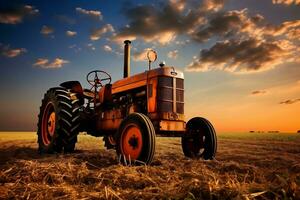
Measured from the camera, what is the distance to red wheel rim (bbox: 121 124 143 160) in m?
5.87

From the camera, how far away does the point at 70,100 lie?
Answer: 346 inches

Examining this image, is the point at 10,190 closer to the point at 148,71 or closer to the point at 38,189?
the point at 38,189

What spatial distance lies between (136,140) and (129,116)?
0.52 metres

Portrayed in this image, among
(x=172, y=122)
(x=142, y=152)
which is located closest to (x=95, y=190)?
(x=142, y=152)

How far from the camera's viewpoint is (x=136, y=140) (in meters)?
5.97

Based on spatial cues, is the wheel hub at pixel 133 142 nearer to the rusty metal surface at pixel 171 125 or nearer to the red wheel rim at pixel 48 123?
the rusty metal surface at pixel 171 125

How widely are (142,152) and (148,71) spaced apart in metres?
2.22

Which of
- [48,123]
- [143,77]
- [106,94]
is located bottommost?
[48,123]

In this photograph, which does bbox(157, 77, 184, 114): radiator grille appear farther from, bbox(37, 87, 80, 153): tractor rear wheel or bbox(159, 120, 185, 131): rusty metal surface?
bbox(37, 87, 80, 153): tractor rear wheel

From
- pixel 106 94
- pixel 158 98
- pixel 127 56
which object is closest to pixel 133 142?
pixel 158 98

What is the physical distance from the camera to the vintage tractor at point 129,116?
6.08 metres

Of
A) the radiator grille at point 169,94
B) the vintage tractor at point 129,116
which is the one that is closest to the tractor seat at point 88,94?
the vintage tractor at point 129,116

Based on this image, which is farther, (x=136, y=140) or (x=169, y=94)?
(x=169, y=94)

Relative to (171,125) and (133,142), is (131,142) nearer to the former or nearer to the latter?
(133,142)
